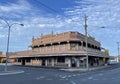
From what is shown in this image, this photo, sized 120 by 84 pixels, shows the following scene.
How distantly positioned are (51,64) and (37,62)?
8.48 meters

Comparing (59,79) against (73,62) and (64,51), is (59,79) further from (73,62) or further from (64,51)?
(73,62)

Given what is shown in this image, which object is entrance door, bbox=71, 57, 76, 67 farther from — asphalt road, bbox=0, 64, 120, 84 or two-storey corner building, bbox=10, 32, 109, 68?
asphalt road, bbox=0, 64, 120, 84

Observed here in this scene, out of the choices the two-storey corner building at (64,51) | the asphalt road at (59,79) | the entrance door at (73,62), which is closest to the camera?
the asphalt road at (59,79)

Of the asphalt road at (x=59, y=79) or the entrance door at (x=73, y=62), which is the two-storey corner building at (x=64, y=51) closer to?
the entrance door at (x=73, y=62)

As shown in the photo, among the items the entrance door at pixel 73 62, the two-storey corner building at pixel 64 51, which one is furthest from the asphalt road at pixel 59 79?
the entrance door at pixel 73 62

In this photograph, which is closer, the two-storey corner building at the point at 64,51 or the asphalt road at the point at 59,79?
the asphalt road at the point at 59,79

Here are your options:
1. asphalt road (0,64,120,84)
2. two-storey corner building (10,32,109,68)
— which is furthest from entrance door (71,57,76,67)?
asphalt road (0,64,120,84)

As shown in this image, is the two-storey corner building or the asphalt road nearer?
the asphalt road

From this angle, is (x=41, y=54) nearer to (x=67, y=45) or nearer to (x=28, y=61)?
(x=67, y=45)

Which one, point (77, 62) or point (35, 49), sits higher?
point (35, 49)

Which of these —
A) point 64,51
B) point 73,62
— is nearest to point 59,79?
point 64,51

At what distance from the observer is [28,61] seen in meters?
69.1

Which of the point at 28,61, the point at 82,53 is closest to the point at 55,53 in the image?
the point at 82,53

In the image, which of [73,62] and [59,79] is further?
[73,62]
